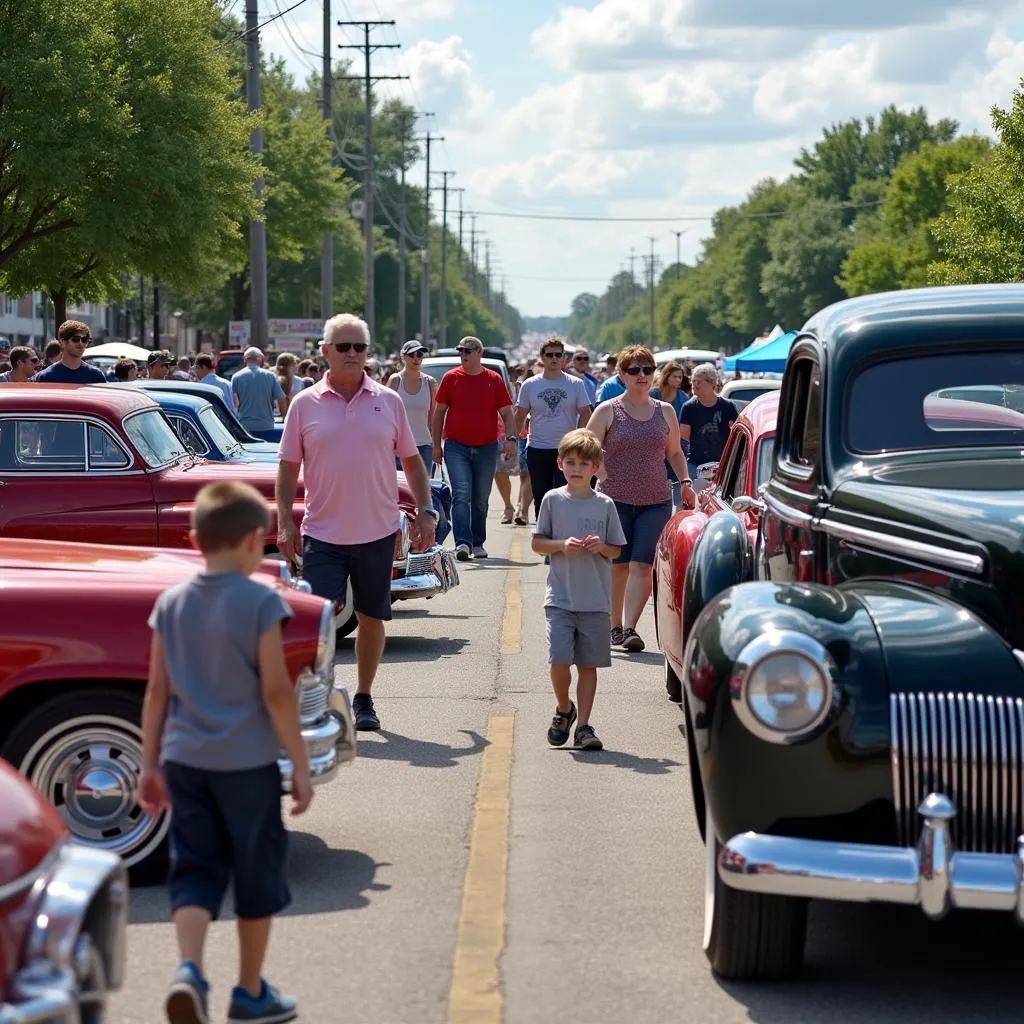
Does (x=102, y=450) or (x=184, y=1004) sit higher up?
(x=102, y=450)

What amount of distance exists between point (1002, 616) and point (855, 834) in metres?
0.81

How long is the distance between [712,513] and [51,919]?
21.6 ft

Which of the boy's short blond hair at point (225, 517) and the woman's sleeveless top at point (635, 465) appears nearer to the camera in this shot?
the boy's short blond hair at point (225, 517)

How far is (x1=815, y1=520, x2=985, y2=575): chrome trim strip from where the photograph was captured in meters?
5.68

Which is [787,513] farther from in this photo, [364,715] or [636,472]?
[636,472]

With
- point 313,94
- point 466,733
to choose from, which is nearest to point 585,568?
point 466,733

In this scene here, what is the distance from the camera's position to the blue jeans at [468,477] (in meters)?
17.4

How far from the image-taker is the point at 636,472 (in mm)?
11883

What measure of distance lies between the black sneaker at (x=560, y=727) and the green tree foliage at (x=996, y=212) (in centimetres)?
3861

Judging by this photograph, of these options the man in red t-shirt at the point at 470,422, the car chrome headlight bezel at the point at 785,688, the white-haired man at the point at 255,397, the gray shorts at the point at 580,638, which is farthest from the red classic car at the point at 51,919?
the white-haired man at the point at 255,397

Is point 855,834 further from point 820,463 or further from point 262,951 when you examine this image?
point 820,463

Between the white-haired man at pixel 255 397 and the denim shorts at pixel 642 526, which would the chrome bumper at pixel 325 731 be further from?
the white-haired man at pixel 255 397

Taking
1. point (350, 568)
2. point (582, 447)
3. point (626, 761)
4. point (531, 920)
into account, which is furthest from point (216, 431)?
point (531, 920)

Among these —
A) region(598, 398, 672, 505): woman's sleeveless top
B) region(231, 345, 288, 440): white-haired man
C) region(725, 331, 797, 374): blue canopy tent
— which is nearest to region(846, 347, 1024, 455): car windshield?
region(598, 398, 672, 505): woman's sleeveless top
